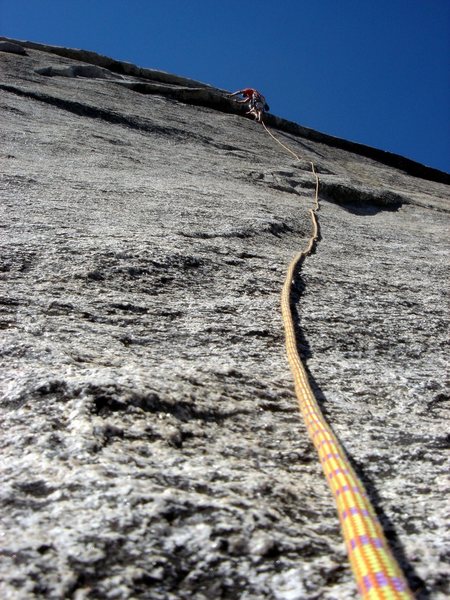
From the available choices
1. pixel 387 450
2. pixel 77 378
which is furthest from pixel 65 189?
pixel 387 450

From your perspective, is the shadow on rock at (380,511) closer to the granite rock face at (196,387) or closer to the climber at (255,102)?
the granite rock face at (196,387)

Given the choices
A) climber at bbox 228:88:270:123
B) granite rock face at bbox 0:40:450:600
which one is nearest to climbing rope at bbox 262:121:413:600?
granite rock face at bbox 0:40:450:600

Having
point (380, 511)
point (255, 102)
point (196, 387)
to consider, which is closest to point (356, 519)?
point (380, 511)

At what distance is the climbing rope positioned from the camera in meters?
1.01

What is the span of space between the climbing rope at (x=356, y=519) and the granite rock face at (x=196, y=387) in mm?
61

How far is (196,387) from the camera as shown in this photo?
74.7 inches

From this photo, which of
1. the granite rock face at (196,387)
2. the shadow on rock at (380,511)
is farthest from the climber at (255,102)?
the shadow on rock at (380,511)

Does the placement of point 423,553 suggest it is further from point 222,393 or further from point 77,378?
point 77,378

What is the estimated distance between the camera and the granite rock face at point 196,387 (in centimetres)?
116

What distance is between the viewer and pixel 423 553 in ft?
4.04

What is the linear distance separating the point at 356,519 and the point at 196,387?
31.6 inches

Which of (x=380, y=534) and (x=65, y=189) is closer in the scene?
(x=380, y=534)

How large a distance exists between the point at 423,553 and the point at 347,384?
3.06 ft

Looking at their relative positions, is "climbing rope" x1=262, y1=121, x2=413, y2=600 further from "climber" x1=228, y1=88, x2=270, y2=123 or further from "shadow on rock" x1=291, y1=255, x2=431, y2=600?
"climber" x1=228, y1=88, x2=270, y2=123
